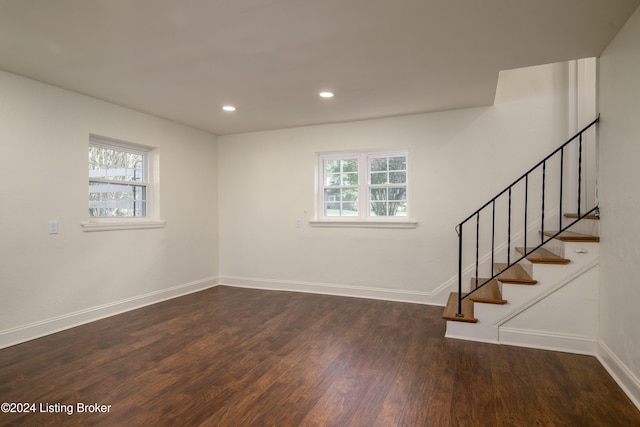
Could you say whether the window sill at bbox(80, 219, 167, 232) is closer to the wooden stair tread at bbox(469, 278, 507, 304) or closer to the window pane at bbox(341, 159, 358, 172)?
the window pane at bbox(341, 159, 358, 172)

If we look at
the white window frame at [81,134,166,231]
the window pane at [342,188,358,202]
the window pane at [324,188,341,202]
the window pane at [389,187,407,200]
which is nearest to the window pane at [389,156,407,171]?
the window pane at [389,187,407,200]

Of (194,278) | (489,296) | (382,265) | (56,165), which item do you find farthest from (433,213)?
Result: (56,165)

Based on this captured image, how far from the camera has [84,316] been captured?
148 inches

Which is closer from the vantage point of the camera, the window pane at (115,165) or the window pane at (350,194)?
the window pane at (115,165)

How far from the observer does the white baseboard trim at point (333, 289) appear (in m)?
4.55

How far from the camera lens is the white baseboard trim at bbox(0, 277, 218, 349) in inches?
126

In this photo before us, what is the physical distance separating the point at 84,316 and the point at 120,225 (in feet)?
3.46

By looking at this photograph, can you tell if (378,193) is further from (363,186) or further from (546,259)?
(546,259)

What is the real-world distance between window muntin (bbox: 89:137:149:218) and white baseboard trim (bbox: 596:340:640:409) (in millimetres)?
4984

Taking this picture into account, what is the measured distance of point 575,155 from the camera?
3725 mm

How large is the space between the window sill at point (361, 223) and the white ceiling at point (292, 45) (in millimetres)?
1548

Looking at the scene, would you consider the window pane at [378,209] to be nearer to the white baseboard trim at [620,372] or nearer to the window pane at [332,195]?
the window pane at [332,195]

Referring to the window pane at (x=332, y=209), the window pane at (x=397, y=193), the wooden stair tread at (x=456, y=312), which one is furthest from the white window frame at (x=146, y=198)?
the wooden stair tread at (x=456, y=312)

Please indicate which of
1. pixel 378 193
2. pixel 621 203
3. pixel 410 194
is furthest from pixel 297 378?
pixel 378 193
